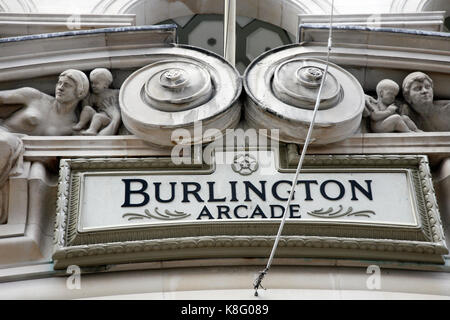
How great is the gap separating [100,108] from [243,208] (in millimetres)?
1424

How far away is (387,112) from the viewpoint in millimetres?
8023

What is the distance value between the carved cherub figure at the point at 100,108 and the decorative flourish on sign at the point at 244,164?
0.92 meters

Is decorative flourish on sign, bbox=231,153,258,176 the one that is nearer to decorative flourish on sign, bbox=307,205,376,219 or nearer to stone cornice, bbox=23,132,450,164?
stone cornice, bbox=23,132,450,164

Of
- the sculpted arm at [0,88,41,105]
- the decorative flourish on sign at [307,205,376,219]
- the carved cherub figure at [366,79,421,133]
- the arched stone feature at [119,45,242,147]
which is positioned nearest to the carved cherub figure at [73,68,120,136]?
the arched stone feature at [119,45,242,147]

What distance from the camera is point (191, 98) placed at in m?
7.77

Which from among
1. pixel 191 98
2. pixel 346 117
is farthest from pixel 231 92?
pixel 346 117

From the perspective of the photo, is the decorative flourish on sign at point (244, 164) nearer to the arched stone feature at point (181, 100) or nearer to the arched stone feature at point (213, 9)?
the arched stone feature at point (181, 100)

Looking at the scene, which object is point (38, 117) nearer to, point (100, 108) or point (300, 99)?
point (100, 108)

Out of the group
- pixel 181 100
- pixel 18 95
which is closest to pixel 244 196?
pixel 181 100

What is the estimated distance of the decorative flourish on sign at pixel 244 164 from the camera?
758 cm

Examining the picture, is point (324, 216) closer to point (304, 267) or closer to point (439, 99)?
point (304, 267)

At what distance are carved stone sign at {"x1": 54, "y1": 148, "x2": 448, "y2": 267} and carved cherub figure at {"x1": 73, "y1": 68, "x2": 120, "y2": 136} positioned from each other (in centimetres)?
39

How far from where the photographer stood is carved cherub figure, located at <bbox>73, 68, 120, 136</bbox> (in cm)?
789

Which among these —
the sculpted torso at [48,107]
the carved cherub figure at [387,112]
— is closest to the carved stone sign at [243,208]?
the carved cherub figure at [387,112]
